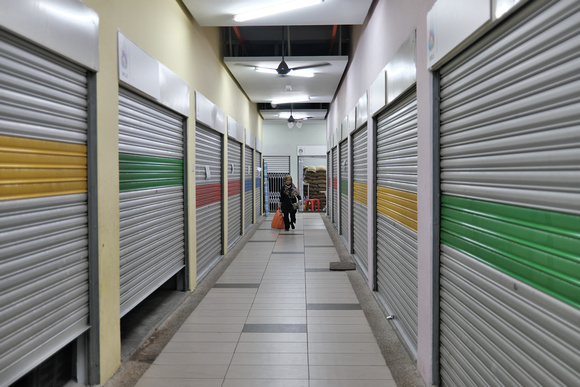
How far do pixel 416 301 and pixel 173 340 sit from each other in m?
2.20

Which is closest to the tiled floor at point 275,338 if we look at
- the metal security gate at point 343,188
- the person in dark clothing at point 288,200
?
the metal security gate at point 343,188

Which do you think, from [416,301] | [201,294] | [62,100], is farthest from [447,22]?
[201,294]

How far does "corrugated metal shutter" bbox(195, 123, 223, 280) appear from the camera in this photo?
626cm

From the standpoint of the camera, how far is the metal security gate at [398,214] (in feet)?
11.9

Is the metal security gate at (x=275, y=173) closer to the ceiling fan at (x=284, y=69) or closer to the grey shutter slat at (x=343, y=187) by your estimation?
the grey shutter slat at (x=343, y=187)

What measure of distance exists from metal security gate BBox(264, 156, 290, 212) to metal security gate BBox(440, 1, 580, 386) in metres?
15.1

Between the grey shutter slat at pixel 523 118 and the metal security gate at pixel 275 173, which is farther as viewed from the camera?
the metal security gate at pixel 275 173

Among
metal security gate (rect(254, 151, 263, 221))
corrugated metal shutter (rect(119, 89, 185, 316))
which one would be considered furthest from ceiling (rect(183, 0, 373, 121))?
metal security gate (rect(254, 151, 263, 221))

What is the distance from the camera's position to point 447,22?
2.52m

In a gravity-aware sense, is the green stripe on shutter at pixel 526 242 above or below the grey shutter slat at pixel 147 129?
below

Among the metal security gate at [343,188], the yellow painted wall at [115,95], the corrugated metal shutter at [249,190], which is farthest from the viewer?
the corrugated metal shutter at [249,190]

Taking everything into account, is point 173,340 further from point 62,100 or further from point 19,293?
point 62,100

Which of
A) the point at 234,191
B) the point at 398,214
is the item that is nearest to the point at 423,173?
the point at 398,214

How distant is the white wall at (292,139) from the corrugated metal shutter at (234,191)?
7571mm
